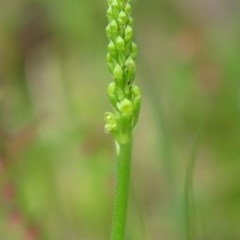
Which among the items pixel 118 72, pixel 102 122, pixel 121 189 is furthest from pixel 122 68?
pixel 102 122

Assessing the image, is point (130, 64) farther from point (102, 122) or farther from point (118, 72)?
point (102, 122)

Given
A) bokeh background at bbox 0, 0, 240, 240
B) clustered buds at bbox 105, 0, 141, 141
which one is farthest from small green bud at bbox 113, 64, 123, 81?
bokeh background at bbox 0, 0, 240, 240

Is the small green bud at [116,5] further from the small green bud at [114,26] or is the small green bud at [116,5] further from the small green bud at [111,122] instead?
the small green bud at [111,122]

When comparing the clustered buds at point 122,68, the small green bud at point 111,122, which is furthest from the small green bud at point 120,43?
the small green bud at point 111,122

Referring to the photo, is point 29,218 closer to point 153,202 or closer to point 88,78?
point 153,202

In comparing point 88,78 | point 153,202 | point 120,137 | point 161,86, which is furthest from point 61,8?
point 120,137

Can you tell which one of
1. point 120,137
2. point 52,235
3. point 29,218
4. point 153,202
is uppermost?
point 120,137
